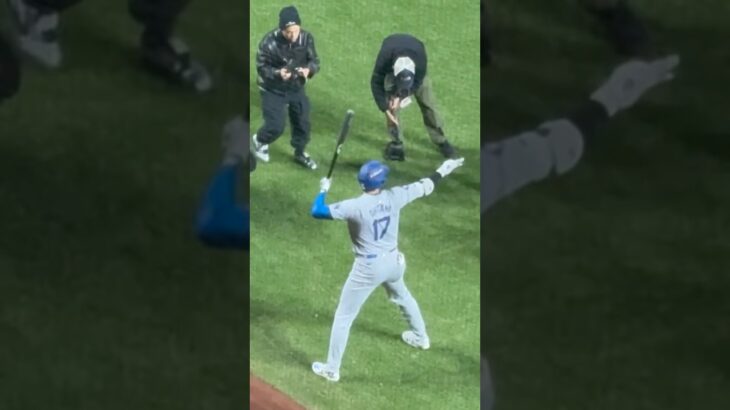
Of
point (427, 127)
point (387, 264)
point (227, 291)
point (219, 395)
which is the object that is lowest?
point (219, 395)

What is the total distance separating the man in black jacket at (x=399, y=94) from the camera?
20.2 ft

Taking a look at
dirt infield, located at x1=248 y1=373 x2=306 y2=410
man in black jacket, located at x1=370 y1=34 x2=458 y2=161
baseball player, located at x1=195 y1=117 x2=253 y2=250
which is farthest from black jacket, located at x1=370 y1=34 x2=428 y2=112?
A: dirt infield, located at x1=248 y1=373 x2=306 y2=410

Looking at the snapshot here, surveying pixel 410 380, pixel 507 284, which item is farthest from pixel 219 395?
pixel 507 284

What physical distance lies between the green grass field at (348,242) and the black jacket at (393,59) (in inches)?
1.4

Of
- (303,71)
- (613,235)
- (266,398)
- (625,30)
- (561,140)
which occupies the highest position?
(625,30)

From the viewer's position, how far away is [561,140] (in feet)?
20.5

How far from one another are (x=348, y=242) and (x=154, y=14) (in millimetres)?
1399

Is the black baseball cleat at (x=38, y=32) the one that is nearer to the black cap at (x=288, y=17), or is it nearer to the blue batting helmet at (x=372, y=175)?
the black cap at (x=288, y=17)

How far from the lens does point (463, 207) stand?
624 cm

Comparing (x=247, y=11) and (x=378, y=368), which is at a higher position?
(x=247, y=11)

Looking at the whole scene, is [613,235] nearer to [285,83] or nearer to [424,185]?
[424,185]

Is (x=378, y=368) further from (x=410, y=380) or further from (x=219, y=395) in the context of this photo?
(x=219, y=395)

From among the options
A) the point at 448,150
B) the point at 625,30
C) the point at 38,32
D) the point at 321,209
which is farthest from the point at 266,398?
the point at 625,30

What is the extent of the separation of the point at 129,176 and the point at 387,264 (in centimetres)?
130
